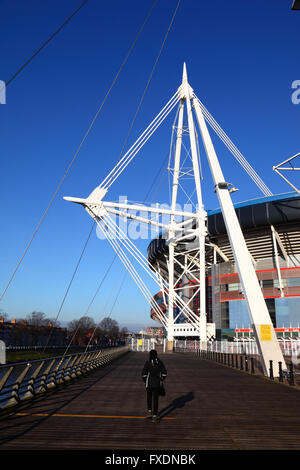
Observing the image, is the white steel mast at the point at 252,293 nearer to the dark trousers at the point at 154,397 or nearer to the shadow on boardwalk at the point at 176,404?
the shadow on boardwalk at the point at 176,404

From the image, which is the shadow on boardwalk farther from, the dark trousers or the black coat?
the black coat

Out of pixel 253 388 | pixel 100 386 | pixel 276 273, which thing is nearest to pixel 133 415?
pixel 100 386

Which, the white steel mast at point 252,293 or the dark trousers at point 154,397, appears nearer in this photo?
the dark trousers at point 154,397

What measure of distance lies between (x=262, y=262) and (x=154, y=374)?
41.3m

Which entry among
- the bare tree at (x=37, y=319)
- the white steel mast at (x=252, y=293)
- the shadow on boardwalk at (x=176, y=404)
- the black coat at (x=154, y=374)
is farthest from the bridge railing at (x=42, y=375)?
the bare tree at (x=37, y=319)

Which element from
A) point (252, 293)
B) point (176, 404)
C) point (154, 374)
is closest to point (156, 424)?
point (154, 374)

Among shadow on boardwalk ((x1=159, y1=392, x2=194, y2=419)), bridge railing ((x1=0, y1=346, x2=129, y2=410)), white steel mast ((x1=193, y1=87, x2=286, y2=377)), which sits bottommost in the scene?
shadow on boardwalk ((x1=159, y1=392, x2=194, y2=419))

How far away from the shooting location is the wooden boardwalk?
19.2 ft

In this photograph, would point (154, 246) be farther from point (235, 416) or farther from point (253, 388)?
point (235, 416)

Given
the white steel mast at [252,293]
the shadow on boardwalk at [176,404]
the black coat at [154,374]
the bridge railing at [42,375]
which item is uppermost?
the white steel mast at [252,293]

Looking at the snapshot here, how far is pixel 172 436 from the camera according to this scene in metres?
6.25

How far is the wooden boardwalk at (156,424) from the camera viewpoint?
5852 millimetres

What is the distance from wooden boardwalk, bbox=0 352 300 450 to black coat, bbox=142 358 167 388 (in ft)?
2.38

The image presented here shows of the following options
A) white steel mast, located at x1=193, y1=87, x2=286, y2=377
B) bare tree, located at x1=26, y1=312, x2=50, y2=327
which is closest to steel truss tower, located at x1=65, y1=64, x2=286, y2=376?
white steel mast, located at x1=193, y1=87, x2=286, y2=377
